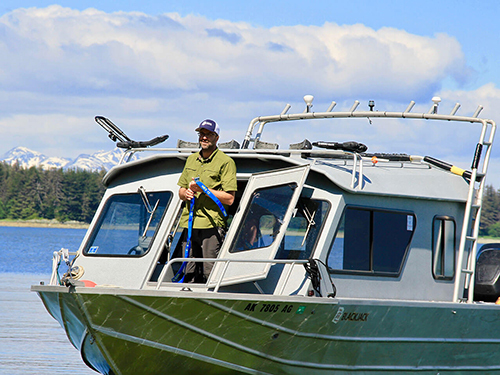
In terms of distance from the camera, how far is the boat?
7.73 meters

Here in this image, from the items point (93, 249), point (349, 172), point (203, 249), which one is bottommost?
point (93, 249)

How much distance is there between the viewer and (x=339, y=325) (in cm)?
827

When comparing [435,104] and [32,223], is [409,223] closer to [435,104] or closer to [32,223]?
[435,104]

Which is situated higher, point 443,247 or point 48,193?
point 443,247

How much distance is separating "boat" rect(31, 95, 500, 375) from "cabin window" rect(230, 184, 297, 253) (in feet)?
0.06

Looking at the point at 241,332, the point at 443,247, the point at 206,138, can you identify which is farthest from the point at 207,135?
the point at 443,247

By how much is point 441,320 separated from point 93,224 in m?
4.23

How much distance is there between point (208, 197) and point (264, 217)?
645mm

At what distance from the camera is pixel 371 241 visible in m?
8.96

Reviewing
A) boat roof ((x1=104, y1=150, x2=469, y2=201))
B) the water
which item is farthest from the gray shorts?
the water

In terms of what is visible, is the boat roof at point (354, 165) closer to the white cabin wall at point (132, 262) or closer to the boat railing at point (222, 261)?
the white cabin wall at point (132, 262)

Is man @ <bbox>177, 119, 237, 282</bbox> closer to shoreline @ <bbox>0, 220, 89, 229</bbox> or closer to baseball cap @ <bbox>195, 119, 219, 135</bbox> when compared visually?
baseball cap @ <bbox>195, 119, 219, 135</bbox>

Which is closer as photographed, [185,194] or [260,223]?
[185,194]

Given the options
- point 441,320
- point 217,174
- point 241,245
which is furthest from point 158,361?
point 441,320
